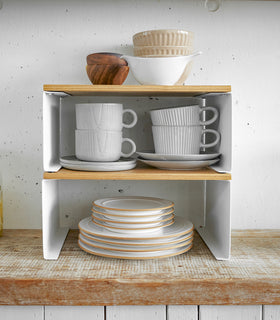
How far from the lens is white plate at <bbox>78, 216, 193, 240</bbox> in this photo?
113cm

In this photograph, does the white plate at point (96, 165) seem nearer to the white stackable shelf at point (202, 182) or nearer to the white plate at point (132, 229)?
the white stackable shelf at point (202, 182)

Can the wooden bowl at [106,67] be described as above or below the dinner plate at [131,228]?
above

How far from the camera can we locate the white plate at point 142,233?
113cm

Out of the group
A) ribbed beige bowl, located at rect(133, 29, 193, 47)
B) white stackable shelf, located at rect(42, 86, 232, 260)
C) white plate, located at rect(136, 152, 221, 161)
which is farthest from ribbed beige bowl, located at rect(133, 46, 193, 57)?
white plate, located at rect(136, 152, 221, 161)

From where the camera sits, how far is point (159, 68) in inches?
44.7

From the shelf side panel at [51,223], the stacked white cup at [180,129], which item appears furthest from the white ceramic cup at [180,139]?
the shelf side panel at [51,223]

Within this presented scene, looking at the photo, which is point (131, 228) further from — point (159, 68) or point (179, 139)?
point (159, 68)

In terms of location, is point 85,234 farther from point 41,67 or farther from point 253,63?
point 253,63

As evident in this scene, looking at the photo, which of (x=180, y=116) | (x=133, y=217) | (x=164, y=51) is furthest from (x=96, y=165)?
(x=164, y=51)

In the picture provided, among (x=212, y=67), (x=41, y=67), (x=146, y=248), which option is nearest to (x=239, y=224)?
(x=146, y=248)

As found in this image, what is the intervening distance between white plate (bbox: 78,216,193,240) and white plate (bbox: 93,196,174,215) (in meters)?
0.06

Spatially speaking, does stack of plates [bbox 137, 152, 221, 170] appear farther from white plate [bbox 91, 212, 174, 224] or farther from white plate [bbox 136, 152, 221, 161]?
white plate [bbox 91, 212, 174, 224]

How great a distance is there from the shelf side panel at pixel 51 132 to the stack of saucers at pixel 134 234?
0.19 meters

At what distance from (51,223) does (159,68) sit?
549mm
